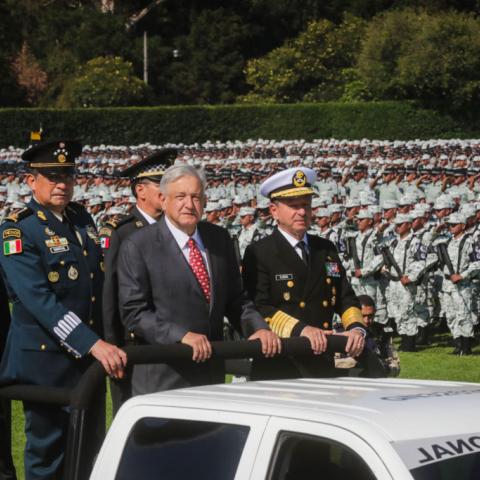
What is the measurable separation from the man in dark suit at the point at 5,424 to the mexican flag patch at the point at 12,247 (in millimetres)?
438

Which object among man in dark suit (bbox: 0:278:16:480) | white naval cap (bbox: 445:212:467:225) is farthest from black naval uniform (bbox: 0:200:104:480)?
white naval cap (bbox: 445:212:467:225)

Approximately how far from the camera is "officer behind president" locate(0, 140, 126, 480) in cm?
507

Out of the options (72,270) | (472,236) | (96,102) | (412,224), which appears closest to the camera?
(72,270)

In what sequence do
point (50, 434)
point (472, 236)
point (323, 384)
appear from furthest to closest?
1. point (472, 236)
2. point (50, 434)
3. point (323, 384)

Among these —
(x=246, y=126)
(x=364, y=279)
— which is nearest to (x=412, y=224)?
(x=364, y=279)

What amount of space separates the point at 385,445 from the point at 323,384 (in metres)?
0.91

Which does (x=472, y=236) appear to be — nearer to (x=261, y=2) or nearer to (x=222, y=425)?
(x=222, y=425)

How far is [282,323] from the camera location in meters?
5.68

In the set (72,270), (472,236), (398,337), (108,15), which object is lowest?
(398,337)

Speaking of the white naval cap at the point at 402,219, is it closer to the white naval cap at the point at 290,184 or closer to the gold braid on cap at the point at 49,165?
the white naval cap at the point at 290,184

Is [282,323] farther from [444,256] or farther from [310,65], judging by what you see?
[310,65]

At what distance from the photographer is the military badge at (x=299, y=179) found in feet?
19.4

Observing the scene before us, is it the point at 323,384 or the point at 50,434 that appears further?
the point at 50,434

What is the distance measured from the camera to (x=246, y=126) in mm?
55406
